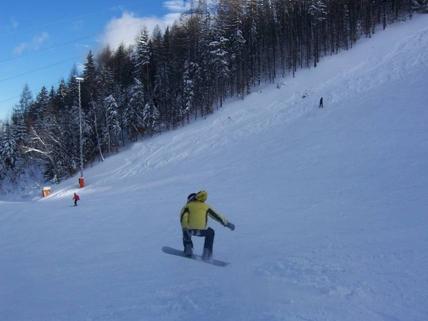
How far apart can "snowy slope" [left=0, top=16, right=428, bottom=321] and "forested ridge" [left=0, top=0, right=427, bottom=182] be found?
1578 centimetres

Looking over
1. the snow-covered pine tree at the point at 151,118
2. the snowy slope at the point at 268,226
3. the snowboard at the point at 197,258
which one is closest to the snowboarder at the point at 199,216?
the snowboard at the point at 197,258

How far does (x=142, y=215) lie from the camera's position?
57.6 ft

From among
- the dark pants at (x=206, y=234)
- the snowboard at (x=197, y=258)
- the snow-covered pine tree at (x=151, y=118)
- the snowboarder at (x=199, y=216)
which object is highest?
the snowboarder at (x=199, y=216)

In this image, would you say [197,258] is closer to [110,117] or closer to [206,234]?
[206,234]

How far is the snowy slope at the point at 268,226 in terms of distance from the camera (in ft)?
20.6

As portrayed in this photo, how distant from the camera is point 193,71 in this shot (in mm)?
53594

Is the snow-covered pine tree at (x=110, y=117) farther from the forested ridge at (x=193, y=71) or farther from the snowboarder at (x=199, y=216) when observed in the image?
the snowboarder at (x=199, y=216)

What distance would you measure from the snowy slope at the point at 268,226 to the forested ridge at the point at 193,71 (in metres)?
15.8

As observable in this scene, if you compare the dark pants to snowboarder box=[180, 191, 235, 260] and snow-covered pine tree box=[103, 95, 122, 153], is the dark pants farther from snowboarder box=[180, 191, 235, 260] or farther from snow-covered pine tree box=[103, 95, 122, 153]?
snow-covered pine tree box=[103, 95, 122, 153]

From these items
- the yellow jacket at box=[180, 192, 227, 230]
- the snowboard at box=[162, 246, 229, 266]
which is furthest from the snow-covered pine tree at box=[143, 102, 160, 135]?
the yellow jacket at box=[180, 192, 227, 230]

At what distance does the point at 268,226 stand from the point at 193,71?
43.5m

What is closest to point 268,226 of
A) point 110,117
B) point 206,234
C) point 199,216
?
point 206,234

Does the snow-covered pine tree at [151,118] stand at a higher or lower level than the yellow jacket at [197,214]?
lower

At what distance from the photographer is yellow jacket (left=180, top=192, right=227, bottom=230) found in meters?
9.03
